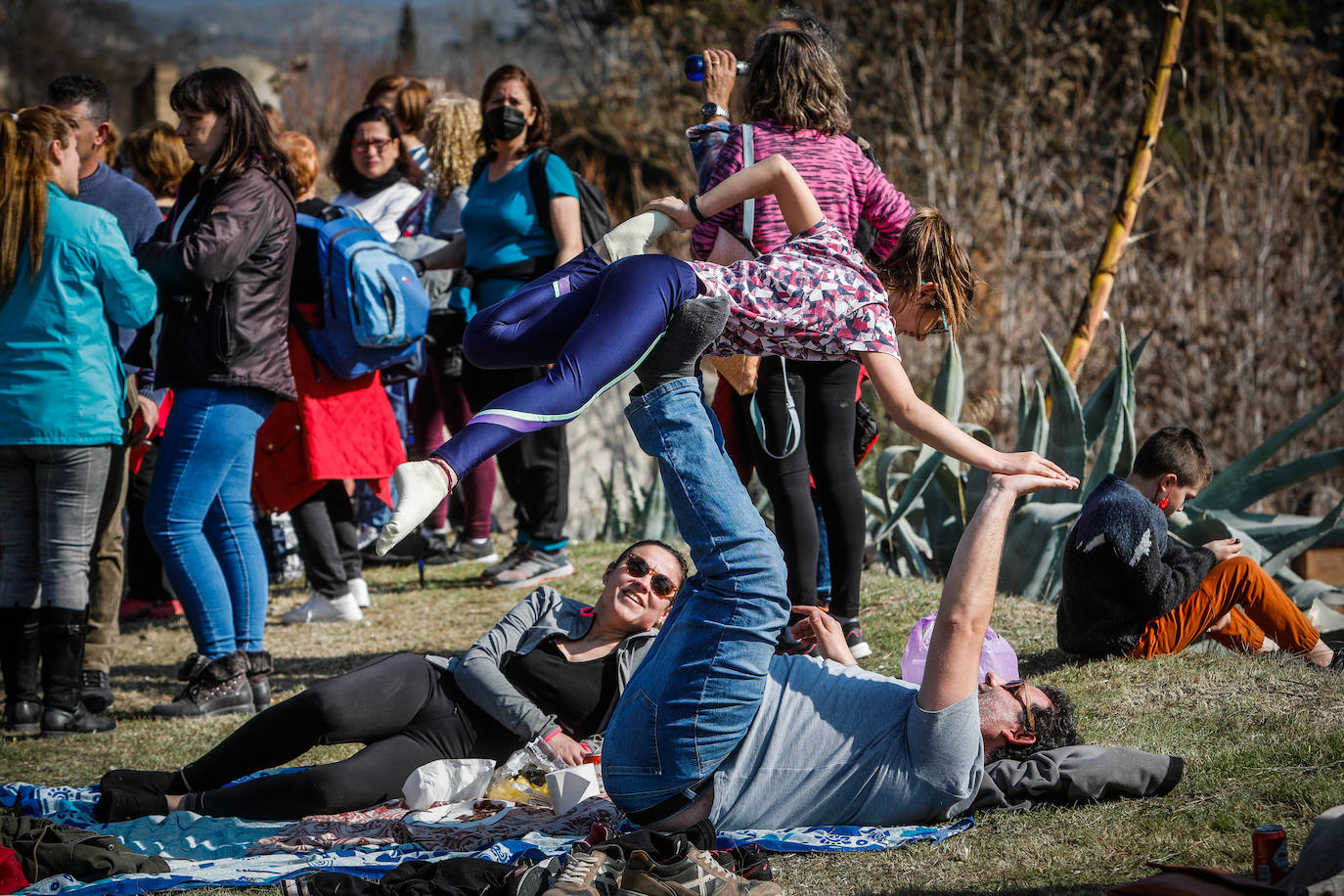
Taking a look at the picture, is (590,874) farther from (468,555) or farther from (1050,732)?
(468,555)

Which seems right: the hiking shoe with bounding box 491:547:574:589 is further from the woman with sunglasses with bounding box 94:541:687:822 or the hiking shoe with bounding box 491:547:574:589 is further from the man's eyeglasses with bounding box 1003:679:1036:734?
the man's eyeglasses with bounding box 1003:679:1036:734

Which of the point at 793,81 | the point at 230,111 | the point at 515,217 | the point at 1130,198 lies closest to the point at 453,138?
the point at 515,217

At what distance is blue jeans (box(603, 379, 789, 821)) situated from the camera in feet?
9.26

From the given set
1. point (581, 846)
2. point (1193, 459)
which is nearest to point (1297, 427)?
point (1193, 459)

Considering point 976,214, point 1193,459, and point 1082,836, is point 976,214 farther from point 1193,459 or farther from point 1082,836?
point 1082,836

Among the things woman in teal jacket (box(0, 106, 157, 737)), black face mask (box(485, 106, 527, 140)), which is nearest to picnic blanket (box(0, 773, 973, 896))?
woman in teal jacket (box(0, 106, 157, 737))

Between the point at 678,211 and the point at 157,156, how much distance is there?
11.1 ft

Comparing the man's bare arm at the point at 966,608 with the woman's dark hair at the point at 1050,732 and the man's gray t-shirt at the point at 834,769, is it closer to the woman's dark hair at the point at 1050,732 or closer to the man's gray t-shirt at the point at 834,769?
the man's gray t-shirt at the point at 834,769

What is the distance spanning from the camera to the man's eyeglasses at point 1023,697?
3211 mm

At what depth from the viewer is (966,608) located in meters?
2.75

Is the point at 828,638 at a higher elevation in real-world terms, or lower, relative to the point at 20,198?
lower

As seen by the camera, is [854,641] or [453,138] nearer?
[854,641]

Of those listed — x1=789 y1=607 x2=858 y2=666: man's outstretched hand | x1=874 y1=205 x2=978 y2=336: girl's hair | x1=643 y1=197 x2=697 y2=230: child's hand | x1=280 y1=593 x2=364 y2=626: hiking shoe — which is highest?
x1=643 y1=197 x2=697 y2=230: child's hand

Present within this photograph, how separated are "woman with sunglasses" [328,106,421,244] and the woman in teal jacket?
80.3 inches
